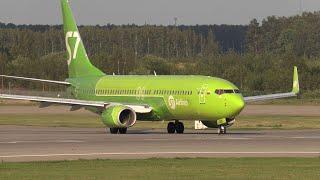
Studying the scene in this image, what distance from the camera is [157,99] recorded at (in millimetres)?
56344

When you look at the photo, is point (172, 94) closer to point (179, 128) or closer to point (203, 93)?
point (179, 128)

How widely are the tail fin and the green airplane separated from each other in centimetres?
114

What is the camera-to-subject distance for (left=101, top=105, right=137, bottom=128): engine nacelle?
54.0 m

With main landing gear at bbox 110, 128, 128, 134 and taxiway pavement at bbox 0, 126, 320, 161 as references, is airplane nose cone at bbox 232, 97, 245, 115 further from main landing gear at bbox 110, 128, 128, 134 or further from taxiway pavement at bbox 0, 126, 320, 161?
main landing gear at bbox 110, 128, 128, 134

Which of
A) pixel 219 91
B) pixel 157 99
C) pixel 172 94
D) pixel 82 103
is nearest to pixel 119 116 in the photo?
pixel 82 103

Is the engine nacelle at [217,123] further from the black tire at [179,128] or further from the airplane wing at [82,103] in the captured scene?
the airplane wing at [82,103]

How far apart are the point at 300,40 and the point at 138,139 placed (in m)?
151

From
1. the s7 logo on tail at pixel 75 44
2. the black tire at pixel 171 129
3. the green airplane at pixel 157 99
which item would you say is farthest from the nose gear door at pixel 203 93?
the s7 logo on tail at pixel 75 44

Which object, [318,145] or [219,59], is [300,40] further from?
[318,145]

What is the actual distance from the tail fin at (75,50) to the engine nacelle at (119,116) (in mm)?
8629

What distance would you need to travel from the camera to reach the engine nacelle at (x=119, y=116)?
54031 millimetres

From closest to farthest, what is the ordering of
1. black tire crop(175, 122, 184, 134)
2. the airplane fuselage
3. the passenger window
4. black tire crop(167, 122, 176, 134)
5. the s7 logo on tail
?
the airplane fuselage
the passenger window
black tire crop(175, 122, 184, 134)
black tire crop(167, 122, 176, 134)
the s7 logo on tail

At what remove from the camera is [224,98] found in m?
52.3

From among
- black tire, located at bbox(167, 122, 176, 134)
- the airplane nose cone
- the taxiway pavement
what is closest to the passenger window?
the airplane nose cone
